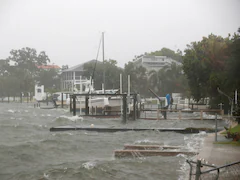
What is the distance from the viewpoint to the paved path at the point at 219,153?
1152 cm

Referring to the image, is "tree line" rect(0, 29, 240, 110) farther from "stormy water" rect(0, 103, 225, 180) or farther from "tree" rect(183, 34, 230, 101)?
"stormy water" rect(0, 103, 225, 180)

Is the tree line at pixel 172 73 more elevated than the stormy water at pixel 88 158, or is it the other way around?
the tree line at pixel 172 73

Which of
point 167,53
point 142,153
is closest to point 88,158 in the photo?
point 142,153

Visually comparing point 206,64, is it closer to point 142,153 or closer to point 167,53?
point 142,153

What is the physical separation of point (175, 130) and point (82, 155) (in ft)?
24.9

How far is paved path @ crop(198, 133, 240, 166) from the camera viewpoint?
1152 cm

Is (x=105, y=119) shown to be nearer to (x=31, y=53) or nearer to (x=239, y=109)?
(x=239, y=109)

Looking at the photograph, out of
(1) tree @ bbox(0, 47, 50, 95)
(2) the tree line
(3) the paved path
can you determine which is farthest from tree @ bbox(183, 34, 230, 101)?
(1) tree @ bbox(0, 47, 50, 95)

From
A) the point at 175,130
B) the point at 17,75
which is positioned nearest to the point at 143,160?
the point at 175,130

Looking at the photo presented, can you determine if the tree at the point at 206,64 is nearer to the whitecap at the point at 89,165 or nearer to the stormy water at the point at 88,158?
the stormy water at the point at 88,158

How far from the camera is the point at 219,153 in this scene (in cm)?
1273

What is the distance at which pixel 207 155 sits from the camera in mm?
12594

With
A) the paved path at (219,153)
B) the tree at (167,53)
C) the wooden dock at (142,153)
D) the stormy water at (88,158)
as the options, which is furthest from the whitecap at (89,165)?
the tree at (167,53)

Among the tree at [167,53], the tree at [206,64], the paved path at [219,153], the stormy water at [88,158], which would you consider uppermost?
the tree at [167,53]
